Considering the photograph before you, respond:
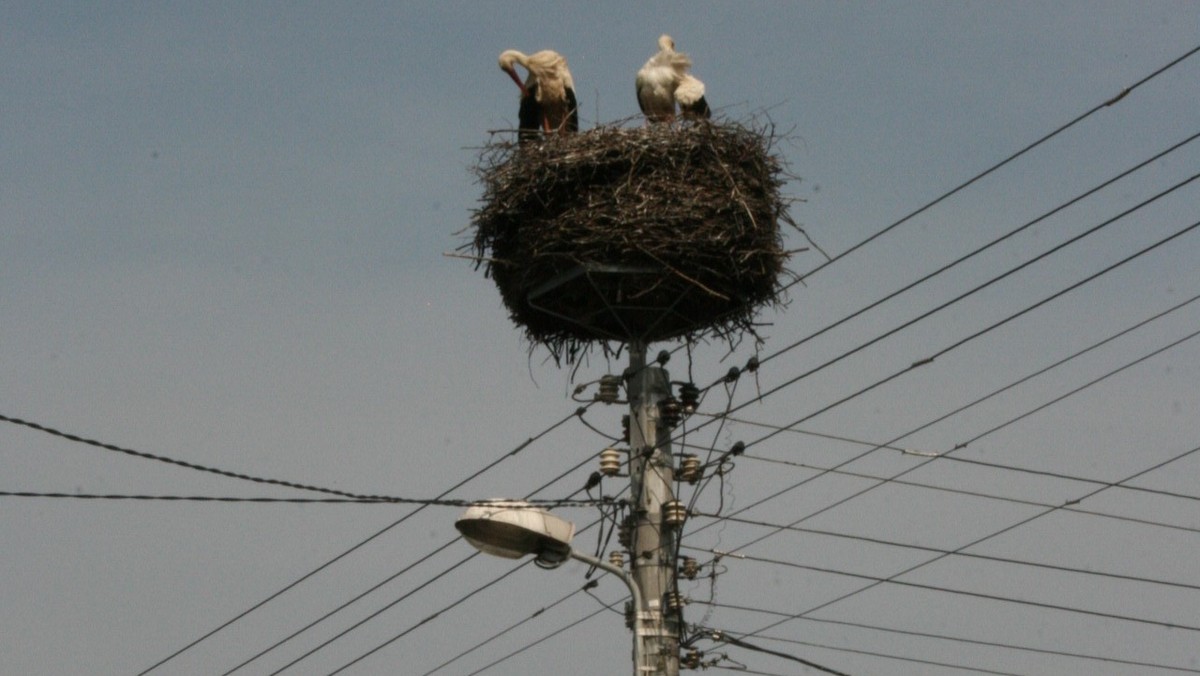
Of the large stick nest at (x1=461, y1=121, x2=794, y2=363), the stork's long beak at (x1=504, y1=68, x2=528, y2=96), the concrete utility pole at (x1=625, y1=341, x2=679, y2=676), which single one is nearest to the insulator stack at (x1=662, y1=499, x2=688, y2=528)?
the concrete utility pole at (x1=625, y1=341, x2=679, y2=676)

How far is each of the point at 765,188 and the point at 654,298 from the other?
4.33 feet

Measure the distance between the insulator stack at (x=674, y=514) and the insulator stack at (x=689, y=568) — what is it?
203mm

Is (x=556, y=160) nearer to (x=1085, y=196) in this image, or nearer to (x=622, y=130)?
(x=622, y=130)

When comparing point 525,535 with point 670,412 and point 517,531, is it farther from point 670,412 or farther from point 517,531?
point 670,412

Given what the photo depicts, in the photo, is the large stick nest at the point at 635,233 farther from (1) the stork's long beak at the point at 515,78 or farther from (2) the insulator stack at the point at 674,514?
(1) the stork's long beak at the point at 515,78

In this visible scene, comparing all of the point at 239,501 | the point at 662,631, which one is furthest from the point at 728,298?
the point at 239,501

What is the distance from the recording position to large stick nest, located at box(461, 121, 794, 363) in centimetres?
1155

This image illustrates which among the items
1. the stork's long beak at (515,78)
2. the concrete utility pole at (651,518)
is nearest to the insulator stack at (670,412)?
the concrete utility pole at (651,518)

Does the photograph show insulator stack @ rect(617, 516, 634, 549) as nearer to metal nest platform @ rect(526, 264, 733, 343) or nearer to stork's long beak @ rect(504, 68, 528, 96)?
metal nest platform @ rect(526, 264, 733, 343)

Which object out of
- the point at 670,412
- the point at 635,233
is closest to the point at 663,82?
the point at 635,233

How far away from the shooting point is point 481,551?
33.0ft

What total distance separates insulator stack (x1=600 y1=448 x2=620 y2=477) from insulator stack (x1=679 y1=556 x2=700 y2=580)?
25.9 inches

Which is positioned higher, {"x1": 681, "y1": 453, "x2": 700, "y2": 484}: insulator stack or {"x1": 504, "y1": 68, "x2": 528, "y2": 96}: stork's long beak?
{"x1": 504, "y1": 68, "x2": 528, "y2": 96}: stork's long beak

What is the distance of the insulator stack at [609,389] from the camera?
1126 centimetres
